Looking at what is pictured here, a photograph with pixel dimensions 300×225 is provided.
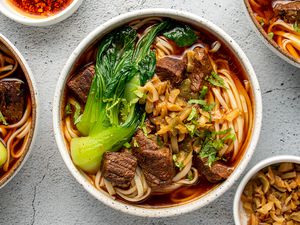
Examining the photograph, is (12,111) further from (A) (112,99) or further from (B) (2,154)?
(A) (112,99)

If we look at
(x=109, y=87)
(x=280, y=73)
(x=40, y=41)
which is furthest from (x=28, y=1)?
(x=280, y=73)

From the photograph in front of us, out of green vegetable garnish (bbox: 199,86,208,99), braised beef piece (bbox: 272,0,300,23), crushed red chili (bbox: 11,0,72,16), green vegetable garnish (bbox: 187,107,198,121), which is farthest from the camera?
crushed red chili (bbox: 11,0,72,16)

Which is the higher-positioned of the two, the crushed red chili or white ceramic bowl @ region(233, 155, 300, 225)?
the crushed red chili

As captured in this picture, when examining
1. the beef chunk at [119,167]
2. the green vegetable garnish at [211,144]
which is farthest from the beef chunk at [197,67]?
the beef chunk at [119,167]

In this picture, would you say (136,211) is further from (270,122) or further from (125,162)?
(270,122)

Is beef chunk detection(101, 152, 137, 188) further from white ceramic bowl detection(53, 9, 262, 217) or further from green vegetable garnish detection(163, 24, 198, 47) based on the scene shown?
green vegetable garnish detection(163, 24, 198, 47)

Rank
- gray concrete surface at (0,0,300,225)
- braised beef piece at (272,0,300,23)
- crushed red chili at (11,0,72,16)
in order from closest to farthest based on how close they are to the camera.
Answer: braised beef piece at (272,0,300,23) < gray concrete surface at (0,0,300,225) < crushed red chili at (11,0,72,16)

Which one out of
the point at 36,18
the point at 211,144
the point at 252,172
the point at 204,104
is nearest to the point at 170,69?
the point at 204,104

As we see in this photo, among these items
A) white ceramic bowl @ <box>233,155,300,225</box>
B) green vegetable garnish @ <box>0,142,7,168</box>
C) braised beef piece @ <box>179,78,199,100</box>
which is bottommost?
white ceramic bowl @ <box>233,155,300,225</box>


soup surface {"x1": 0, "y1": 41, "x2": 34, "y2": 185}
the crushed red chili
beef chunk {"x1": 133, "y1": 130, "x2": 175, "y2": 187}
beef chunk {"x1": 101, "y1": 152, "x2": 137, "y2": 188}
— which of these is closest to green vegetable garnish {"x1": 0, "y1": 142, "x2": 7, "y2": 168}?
soup surface {"x1": 0, "y1": 41, "x2": 34, "y2": 185}
